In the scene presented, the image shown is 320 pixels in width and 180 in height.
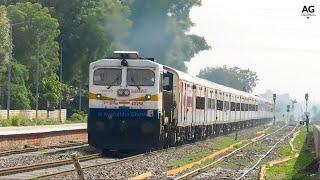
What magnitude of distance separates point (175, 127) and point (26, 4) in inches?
1751

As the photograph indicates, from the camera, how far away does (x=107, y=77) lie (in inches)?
1032

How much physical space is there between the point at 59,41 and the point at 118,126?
178ft

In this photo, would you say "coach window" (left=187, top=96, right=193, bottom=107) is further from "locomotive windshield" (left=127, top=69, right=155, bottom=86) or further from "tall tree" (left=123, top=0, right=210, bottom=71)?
"tall tree" (left=123, top=0, right=210, bottom=71)

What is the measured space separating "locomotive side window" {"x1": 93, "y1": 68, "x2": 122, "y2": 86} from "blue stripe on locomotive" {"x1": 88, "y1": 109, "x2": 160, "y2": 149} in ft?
3.28

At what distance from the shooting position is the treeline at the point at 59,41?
65.8 metres

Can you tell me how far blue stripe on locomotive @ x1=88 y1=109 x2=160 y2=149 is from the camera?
25.8 meters

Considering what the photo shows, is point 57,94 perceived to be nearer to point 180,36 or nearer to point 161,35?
point 161,35

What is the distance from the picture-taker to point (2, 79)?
61594mm

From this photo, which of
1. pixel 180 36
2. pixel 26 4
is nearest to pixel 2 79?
pixel 26 4

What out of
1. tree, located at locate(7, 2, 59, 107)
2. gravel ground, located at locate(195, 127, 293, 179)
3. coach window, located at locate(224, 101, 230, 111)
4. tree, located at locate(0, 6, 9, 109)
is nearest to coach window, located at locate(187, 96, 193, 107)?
gravel ground, located at locate(195, 127, 293, 179)

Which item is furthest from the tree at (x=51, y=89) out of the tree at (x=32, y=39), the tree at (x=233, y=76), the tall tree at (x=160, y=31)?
the tree at (x=233, y=76)

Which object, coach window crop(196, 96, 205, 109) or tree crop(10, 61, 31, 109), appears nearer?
coach window crop(196, 96, 205, 109)

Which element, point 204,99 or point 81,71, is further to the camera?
point 81,71

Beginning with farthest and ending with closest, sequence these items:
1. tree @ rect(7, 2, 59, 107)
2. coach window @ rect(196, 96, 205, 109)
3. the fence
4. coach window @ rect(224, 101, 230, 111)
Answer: tree @ rect(7, 2, 59, 107) < the fence < coach window @ rect(224, 101, 230, 111) < coach window @ rect(196, 96, 205, 109)
